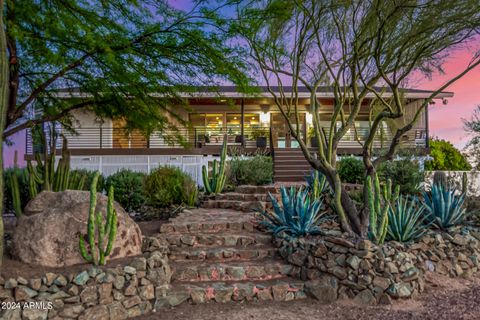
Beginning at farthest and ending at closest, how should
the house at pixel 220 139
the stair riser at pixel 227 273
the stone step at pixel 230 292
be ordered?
the house at pixel 220 139 < the stair riser at pixel 227 273 < the stone step at pixel 230 292

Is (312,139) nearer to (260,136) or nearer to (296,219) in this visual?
(260,136)

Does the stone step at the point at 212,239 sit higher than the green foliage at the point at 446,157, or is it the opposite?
the green foliage at the point at 446,157

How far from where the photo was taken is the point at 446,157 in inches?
898

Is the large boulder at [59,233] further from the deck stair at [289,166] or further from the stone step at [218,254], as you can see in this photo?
the deck stair at [289,166]

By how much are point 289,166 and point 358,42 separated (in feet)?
32.4

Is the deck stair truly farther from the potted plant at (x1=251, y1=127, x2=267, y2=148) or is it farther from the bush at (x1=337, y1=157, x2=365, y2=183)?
the bush at (x1=337, y1=157, x2=365, y2=183)

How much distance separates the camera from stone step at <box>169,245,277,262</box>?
6.20m

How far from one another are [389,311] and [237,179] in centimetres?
880

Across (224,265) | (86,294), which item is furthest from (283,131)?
(86,294)

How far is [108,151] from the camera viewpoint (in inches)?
682

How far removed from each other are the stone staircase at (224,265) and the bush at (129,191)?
2944 millimetres

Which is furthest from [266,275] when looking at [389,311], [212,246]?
[389,311]

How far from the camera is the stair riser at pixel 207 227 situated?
7128mm

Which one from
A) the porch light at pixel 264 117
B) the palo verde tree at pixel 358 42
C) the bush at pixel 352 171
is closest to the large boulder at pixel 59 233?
the palo verde tree at pixel 358 42
